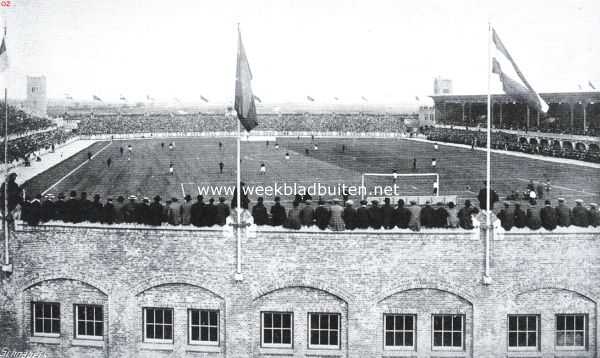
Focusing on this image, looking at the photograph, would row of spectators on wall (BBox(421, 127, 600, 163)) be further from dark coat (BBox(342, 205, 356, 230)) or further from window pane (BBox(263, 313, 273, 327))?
window pane (BBox(263, 313, 273, 327))

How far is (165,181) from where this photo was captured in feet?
165

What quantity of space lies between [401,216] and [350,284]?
255 centimetres

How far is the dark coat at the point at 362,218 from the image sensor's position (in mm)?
20750

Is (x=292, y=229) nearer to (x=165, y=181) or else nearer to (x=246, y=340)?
(x=246, y=340)

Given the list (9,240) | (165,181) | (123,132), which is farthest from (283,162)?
(9,240)

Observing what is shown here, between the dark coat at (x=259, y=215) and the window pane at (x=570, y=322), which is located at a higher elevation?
the dark coat at (x=259, y=215)

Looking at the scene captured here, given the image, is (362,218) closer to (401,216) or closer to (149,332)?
(401,216)

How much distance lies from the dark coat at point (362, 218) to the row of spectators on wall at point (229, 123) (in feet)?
230

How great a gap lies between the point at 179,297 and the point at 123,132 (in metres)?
75.9

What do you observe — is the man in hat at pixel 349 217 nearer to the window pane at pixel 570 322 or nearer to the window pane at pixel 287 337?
the window pane at pixel 287 337

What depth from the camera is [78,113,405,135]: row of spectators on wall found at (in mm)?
93625

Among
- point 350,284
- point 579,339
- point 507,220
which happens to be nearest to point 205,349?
point 350,284

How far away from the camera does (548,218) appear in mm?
20750

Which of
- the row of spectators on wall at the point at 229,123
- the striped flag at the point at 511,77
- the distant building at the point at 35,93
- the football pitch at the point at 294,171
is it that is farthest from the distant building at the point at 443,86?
the striped flag at the point at 511,77
